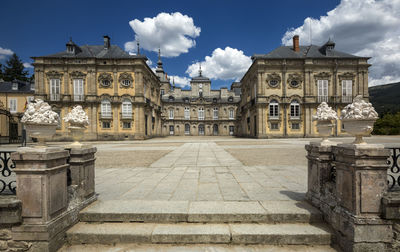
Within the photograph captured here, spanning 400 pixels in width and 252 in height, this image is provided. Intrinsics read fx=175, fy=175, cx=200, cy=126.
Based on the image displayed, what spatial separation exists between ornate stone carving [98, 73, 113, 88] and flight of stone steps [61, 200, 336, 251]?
2631cm

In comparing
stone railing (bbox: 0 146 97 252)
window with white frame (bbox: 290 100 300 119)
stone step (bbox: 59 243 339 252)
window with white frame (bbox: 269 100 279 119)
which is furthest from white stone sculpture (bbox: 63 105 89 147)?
window with white frame (bbox: 290 100 300 119)

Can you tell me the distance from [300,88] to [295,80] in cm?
146

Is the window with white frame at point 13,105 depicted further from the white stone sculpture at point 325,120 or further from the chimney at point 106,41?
the white stone sculpture at point 325,120

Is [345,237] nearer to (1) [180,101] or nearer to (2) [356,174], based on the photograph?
(2) [356,174]

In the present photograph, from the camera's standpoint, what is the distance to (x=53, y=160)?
8.58 feet

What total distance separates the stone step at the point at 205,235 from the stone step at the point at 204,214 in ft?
0.52

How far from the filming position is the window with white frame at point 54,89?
25.6 meters

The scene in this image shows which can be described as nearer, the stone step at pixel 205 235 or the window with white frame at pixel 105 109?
the stone step at pixel 205 235

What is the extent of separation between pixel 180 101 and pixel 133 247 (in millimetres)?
48258

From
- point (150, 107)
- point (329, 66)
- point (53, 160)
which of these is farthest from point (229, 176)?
point (329, 66)

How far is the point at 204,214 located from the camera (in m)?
2.97

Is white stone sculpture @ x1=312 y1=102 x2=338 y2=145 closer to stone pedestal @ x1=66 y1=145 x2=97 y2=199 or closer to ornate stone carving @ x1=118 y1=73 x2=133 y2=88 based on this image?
stone pedestal @ x1=66 y1=145 x2=97 y2=199

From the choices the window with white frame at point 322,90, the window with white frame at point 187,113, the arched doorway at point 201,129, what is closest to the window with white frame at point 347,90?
the window with white frame at point 322,90

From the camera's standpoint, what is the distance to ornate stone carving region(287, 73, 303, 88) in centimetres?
2672
